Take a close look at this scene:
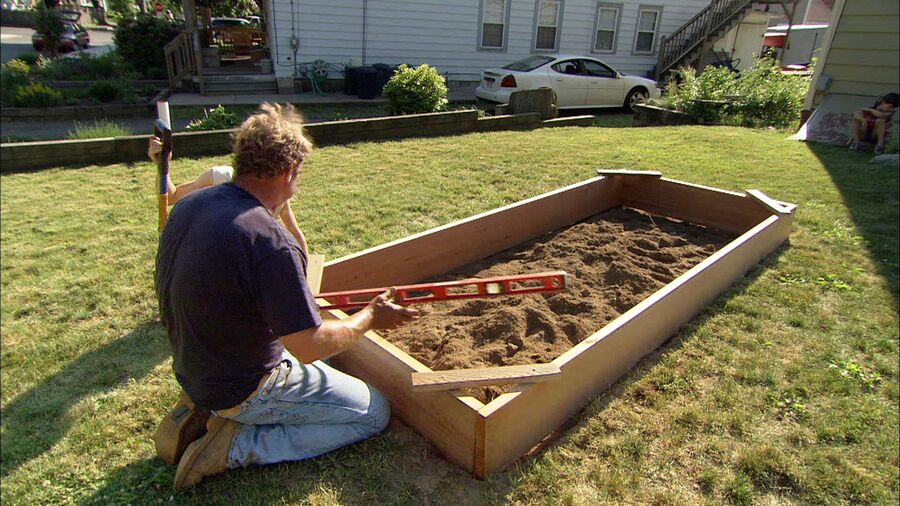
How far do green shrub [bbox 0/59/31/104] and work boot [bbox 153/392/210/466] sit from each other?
9.86 m

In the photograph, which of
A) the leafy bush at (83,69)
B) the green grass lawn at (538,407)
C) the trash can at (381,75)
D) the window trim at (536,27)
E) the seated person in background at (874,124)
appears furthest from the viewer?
the window trim at (536,27)

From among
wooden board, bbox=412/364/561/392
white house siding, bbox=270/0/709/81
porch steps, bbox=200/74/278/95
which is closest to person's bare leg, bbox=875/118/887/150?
wooden board, bbox=412/364/561/392

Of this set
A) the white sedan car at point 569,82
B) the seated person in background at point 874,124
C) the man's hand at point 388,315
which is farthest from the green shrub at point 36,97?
the seated person in background at point 874,124

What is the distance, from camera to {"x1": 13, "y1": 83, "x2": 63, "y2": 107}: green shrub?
8.77 metres

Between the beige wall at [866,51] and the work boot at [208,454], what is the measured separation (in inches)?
130

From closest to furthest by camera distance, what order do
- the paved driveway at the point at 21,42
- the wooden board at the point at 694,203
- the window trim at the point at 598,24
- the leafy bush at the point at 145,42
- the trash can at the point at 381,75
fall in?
the wooden board at the point at 694,203, the trash can at the point at 381,75, the leafy bush at the point at 145,42, the window trim at the point at 598,24, the paved driveway at the point at 21,42

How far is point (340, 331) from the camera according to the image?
Result: 178cm

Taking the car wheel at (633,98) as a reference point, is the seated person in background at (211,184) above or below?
below

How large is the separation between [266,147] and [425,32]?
12.7 metres

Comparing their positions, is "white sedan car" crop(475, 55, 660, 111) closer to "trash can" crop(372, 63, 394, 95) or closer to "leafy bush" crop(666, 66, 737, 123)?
"leafy bush" crop(666, 66, 737, 123)

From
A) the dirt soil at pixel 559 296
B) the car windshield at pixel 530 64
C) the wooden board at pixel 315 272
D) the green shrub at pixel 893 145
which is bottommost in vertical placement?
the dirt soil at pixel 559 296

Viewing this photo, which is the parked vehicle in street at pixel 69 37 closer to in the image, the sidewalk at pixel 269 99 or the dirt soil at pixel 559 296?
the sidewalk at pixel 269 99

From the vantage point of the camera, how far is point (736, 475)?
2.11m

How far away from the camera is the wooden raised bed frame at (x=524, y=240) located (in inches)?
81.4
